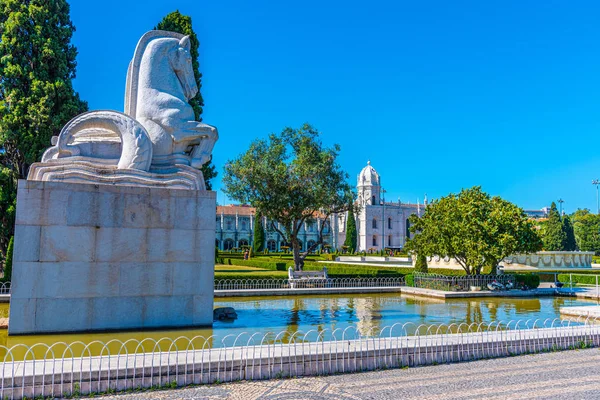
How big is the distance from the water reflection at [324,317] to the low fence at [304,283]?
173 cm

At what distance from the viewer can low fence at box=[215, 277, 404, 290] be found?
57.1 ft

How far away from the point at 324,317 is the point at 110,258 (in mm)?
5017

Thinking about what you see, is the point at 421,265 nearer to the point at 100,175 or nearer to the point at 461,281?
the point at 461,281

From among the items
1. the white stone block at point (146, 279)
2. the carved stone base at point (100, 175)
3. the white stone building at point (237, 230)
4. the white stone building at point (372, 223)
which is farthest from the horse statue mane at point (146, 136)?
the white stone building at point (372, 223)

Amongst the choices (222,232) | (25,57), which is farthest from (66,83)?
(222,232)

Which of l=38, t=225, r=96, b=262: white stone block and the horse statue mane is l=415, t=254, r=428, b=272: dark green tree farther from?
l=38, t=225, r=96, b=262: white stone block

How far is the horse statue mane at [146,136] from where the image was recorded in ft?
29.8

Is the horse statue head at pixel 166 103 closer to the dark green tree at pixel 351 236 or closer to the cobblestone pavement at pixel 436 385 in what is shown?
the cobblestone pavement at pixel 436 385

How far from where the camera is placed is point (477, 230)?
1781 cm

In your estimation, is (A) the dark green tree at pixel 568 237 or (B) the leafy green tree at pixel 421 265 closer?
(B) the leafy green tree at pixel 421 265

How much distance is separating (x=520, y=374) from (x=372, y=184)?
9718 cm

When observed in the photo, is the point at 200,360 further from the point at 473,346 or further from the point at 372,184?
the point at 372,184

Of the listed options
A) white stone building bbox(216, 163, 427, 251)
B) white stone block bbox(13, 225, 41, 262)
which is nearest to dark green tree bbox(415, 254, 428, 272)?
white stone block bbox(13, 225, 41, 262)

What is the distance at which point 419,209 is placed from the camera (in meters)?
107
